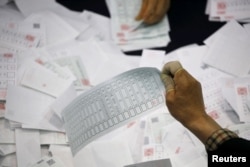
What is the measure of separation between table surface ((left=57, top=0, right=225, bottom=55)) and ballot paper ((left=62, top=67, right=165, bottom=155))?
18.4 inches

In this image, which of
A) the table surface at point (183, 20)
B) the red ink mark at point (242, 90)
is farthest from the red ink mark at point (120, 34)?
the red ink mark at point (242, 90)

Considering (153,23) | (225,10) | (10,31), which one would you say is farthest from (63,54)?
(225,10)

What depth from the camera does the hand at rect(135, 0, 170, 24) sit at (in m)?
1.62

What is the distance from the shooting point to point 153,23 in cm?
165

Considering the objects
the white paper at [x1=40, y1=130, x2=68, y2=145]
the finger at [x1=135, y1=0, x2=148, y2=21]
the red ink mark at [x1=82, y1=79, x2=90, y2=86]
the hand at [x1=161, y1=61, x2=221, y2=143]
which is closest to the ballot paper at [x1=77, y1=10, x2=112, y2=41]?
the finger at [x1=135, y1=0, x2=148, y2=21]

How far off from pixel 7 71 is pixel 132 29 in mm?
555

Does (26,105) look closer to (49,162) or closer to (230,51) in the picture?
(49,162)

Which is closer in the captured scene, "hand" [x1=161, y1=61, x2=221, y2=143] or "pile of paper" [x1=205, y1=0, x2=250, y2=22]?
"hand" [x1=161, y1=61, x2=221, y2=143]

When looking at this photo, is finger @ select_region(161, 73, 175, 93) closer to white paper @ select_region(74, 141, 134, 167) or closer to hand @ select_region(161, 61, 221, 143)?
hand @ select_region(161, 61, 221, 143)

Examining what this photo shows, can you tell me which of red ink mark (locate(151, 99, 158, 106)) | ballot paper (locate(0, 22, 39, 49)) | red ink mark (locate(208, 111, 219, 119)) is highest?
ballot paper (locate(0, 22, 39, 49))

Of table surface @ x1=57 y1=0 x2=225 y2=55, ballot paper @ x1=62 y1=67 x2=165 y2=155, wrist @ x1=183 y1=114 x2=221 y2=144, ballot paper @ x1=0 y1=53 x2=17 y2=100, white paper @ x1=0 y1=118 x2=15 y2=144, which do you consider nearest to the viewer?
wrist @ x1=183 y1=114 x2=221 y2=144

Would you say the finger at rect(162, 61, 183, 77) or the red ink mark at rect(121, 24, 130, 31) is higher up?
the red ink mark at rect(121, 24, 130, 31)

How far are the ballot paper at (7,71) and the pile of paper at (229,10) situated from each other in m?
0.82

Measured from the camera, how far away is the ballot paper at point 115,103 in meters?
1.07
